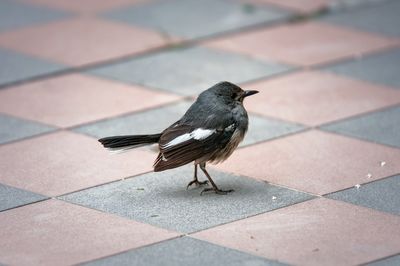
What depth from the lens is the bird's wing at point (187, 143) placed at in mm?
8523

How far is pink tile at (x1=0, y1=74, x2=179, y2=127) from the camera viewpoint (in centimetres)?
1074

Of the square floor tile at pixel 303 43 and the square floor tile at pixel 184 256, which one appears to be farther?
the square floor tile at pixel 303 43

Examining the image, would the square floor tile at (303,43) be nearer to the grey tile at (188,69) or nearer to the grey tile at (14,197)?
the grey tile at (188,69)

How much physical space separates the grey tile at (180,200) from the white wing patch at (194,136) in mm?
467

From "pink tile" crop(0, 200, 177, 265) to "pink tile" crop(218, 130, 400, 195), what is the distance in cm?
154

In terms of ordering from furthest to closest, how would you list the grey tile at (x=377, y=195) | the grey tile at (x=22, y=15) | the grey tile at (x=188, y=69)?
the grey tile at (x=22, y=15) < the grey tile at (x=188, y=69) < the grey tile at (x=377, y=195)

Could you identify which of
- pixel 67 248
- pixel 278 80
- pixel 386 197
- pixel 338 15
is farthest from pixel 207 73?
pixel 67 248

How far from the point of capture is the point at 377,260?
735cm

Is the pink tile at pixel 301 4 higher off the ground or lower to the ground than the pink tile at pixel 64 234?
higher

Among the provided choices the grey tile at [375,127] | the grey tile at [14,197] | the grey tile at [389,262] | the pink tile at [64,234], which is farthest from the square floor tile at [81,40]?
the grey tile at [389,262]

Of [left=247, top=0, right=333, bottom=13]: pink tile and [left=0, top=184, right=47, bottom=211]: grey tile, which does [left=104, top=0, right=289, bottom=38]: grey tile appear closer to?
[left=247, top=0, right=333, bottom=13]: pink tile

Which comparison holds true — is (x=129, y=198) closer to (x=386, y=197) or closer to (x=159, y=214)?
(x=159, y=214)

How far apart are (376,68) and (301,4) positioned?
7.97 feet

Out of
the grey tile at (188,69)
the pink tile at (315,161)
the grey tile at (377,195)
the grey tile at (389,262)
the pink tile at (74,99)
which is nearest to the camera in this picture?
the grey tile at (389,262)
